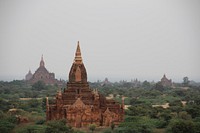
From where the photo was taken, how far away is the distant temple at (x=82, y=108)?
135ft

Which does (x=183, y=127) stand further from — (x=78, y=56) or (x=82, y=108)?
(x=78, y=56)

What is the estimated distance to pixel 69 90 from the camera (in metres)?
44.0

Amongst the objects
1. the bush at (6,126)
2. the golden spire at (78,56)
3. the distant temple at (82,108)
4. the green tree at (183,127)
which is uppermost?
the golden spire at (78,56)

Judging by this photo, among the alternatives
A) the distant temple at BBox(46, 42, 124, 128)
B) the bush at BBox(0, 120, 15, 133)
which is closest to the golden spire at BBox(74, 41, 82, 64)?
the distant temple at BBox(46, 42, 124, 128)

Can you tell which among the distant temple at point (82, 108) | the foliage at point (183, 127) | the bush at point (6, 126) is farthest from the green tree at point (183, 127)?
the bush at point (6, 126)

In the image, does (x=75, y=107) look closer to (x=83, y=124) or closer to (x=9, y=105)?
(x=83, y=124)

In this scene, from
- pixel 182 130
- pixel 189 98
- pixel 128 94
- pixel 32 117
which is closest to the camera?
pixel 182 130

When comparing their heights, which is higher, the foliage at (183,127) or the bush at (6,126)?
the bush at (6,126)

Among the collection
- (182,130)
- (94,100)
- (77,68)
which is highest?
(77,68)

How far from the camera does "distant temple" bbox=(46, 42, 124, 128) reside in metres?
41.0

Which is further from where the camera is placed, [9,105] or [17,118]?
[9,105]

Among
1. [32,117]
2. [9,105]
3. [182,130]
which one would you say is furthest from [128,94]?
[182,130]

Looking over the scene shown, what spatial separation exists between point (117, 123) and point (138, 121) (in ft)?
6.01

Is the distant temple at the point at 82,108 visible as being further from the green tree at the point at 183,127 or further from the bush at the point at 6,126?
the green tree at the point at 183,127
